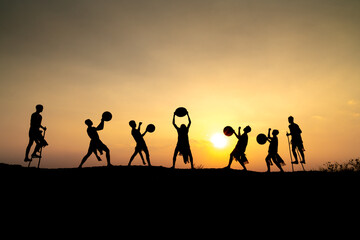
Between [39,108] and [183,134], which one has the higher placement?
[39,108]

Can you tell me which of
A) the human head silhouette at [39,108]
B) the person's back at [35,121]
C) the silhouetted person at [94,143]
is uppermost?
the human head silhouette at [39,108]

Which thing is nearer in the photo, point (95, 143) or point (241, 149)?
point (95, 143)

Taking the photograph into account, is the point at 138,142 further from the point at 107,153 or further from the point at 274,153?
the point at 274,153

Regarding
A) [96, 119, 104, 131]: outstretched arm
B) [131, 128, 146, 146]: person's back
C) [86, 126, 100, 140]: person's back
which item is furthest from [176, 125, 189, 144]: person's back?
[86, 126, 100, 140]: person's back

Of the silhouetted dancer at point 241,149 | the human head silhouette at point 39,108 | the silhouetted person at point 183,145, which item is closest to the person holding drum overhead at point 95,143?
the human head silhouette at point 39,108

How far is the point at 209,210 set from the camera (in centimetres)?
614

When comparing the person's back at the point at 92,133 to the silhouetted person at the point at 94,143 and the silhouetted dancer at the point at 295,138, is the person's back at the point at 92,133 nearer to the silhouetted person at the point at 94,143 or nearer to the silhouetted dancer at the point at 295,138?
the silhouetted person at the point at 94,143

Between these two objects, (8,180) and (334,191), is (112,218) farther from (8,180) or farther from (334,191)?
(334,191)

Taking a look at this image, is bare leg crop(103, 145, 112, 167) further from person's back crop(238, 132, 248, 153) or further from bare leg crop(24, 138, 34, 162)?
person's back crop(238, 132, 248, 153)

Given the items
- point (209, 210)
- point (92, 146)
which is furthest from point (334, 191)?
point (92, 146)

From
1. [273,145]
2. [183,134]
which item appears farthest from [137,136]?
Answer: [273,145]

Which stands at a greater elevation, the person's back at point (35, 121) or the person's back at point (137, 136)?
the person's back at point (35, 121)

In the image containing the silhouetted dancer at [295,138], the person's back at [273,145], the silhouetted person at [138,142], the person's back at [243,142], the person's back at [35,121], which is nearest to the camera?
the person's back at [35,121]

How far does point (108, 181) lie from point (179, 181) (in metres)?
2.56
